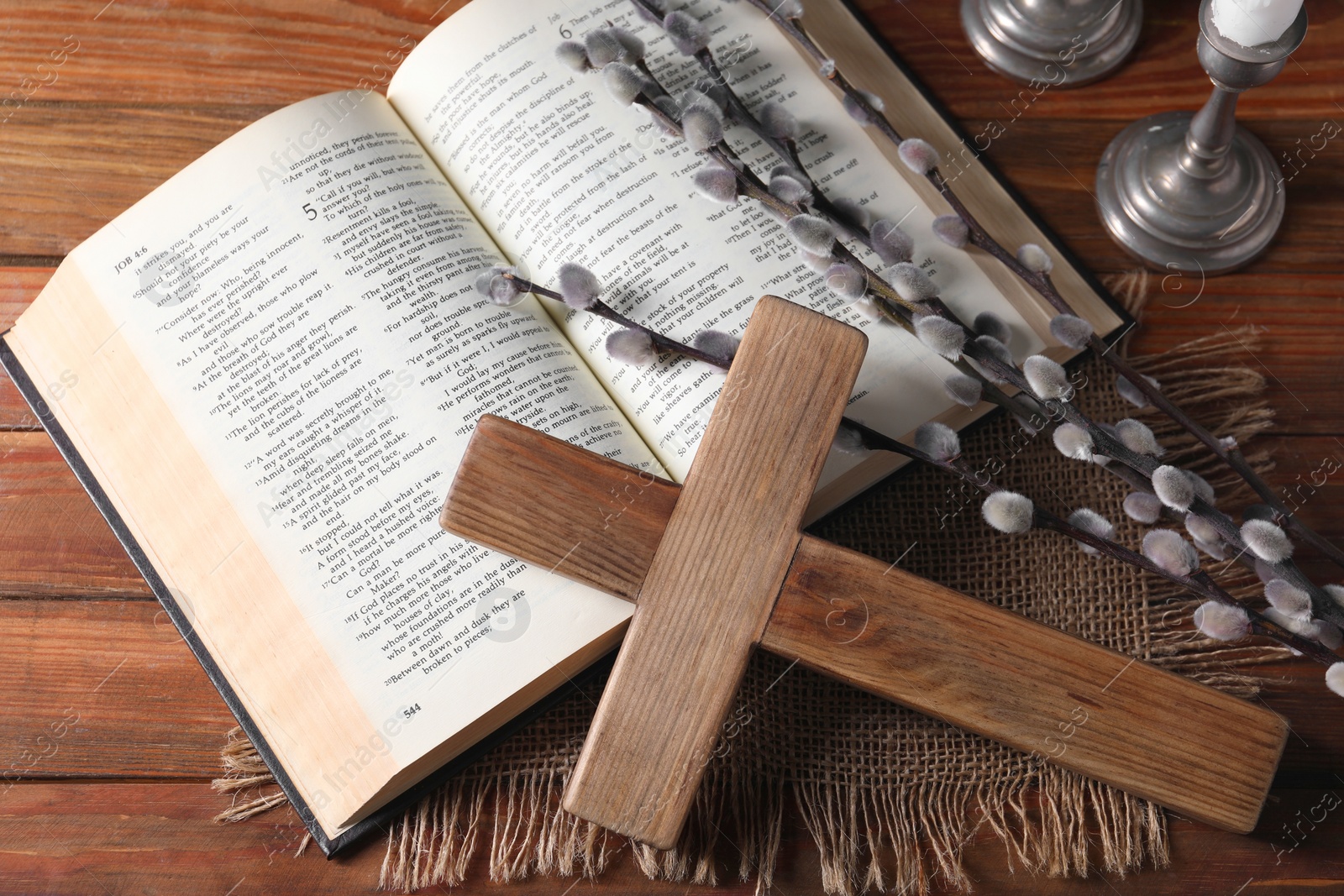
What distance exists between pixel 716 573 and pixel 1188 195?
1.59 feet

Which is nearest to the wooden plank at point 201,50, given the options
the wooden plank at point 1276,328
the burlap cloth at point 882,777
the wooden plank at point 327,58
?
the wooden plank at point 327,58

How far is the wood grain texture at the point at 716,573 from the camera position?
0.55 m

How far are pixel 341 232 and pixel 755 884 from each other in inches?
21.6

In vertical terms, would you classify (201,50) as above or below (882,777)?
above

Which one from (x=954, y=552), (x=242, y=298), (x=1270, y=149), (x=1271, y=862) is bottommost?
(x=1271, y=862)

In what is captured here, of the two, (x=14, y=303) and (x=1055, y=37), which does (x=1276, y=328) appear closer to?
(x=1055, y=37)

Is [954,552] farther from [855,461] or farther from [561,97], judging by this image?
[561,97]

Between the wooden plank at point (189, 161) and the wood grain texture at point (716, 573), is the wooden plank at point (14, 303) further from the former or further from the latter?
the wood grain texture at point (716, 573)

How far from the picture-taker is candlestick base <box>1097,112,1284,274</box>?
0.73 m

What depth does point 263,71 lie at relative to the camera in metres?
0.83

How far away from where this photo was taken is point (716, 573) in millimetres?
566

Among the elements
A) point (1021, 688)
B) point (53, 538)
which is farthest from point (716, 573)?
point (53, 538)

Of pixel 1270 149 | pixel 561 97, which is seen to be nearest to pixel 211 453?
pixel 561 97

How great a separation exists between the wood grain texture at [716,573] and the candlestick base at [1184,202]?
324 millimetres
